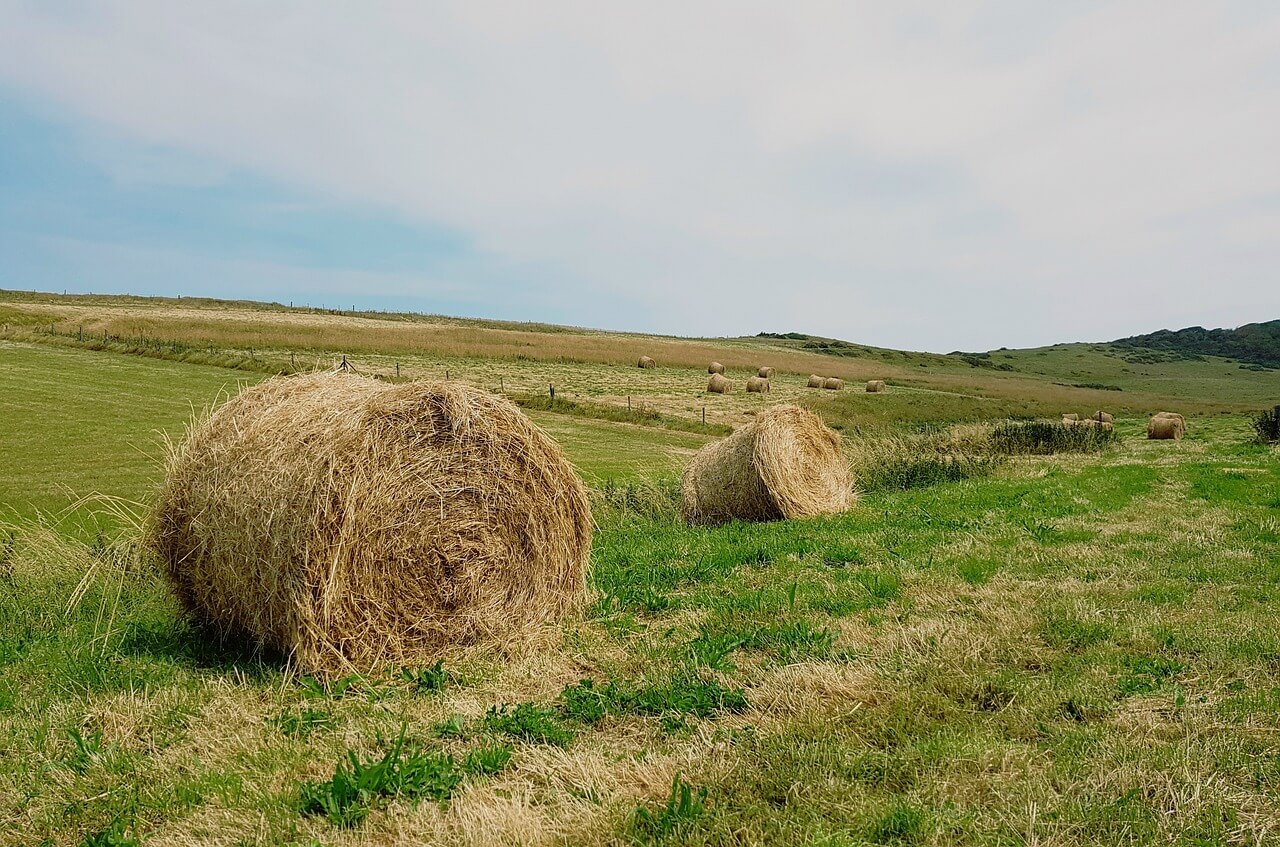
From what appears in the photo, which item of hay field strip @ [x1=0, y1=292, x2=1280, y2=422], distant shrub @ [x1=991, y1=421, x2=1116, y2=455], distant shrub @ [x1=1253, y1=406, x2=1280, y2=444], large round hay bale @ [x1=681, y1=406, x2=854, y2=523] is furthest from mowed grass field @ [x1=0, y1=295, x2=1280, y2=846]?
hay field strip @ [x1=0, y1=292, x2=1280, y2=422]

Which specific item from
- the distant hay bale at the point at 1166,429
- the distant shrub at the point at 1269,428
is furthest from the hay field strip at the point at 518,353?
the distant shrub at the point at 1269,428

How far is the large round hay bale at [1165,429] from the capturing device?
96.4ft

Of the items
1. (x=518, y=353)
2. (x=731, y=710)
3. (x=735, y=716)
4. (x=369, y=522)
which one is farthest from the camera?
(x=518, y=353)

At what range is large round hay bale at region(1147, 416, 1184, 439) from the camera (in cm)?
2939

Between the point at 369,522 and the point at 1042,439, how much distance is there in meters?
23.1

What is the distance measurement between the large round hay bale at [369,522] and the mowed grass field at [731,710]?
402 mm

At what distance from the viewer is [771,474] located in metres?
13.9

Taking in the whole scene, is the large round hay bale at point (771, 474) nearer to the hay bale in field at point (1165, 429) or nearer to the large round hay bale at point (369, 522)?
the large round hay bale at point (369, 522)

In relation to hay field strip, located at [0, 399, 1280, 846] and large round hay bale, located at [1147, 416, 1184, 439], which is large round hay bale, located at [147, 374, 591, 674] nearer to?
hay field strip, located at [0, 399, 1280, 846]

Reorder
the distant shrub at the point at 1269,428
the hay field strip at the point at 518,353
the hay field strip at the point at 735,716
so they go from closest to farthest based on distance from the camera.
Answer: the hay field strip at the point at 735,716 < the distant shrub at the point at 1269,428 < the hay field strip at the point at 518,353

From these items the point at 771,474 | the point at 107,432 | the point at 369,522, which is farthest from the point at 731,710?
the point at 107,432

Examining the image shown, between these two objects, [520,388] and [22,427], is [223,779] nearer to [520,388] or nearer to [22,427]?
[22,427]

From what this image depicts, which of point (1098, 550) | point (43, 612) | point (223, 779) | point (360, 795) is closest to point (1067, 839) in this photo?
point (360, 795)

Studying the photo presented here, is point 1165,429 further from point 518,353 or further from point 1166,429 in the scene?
point 518,353
